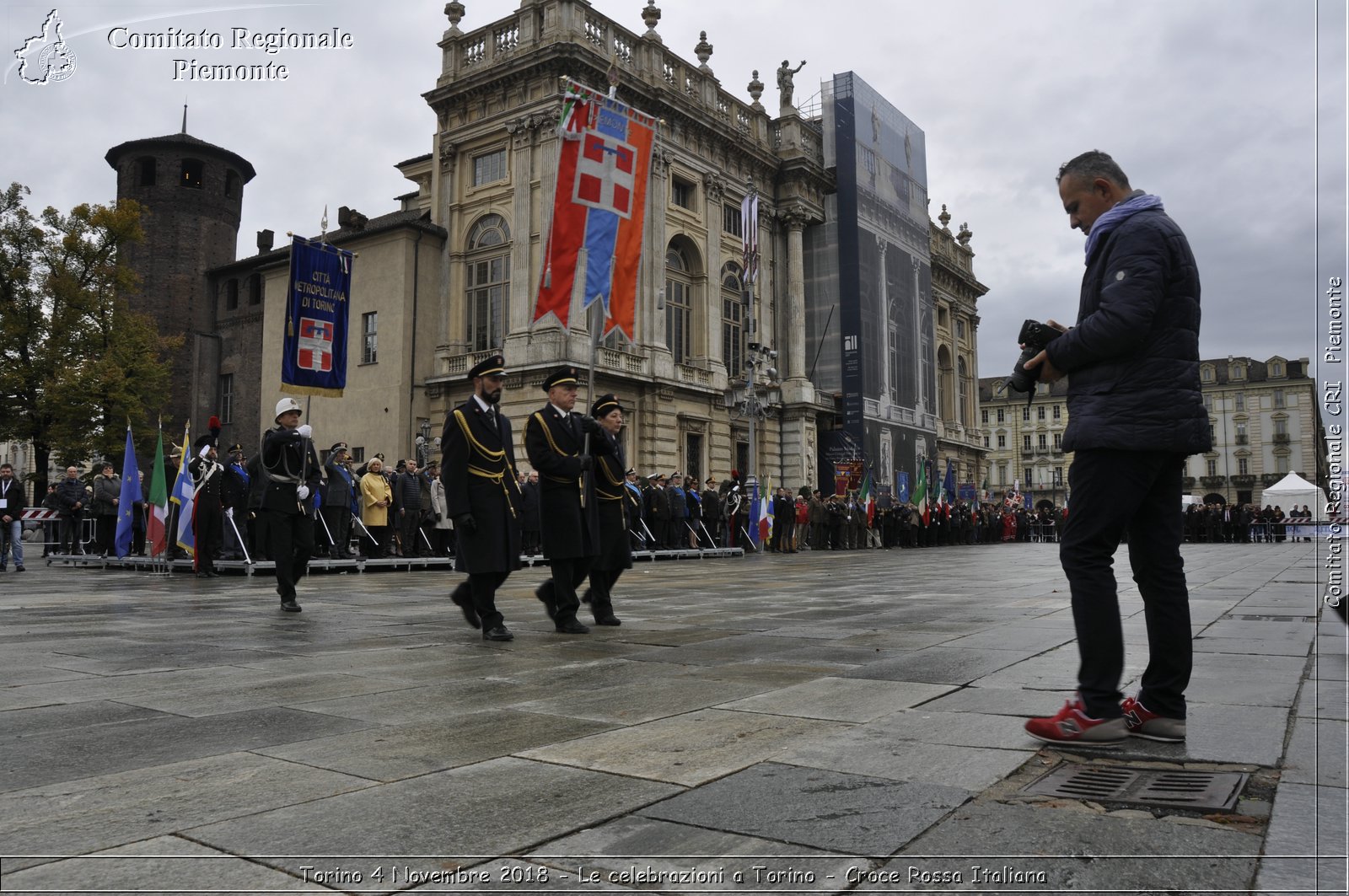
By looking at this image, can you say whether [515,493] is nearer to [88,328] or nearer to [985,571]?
[985,571]

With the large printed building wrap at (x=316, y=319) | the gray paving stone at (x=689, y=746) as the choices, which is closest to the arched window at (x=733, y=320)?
the large printed building wrap at (x=316, y=319)

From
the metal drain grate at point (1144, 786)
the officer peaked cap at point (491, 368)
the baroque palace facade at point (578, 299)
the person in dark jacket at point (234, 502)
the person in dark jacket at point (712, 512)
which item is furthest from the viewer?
the baroque palace facade at point (578, 299)

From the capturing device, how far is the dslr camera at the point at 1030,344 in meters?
3.68

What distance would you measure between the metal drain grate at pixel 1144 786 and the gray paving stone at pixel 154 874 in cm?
189

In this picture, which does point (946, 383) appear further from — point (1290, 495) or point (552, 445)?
point (552, 445)

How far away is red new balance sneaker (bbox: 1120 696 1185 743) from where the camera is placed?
3.24 meters

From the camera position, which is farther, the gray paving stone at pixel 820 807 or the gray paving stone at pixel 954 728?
the gray paving stone at pixel 954 728

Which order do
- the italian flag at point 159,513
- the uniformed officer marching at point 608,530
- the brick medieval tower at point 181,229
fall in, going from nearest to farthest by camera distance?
the uniformed officer marching at point 608,530 → the italian flag at point 159,513 → the brick medieval tower at point 181,229

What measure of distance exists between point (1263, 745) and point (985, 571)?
13.0 metres

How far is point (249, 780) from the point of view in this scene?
2.75 m

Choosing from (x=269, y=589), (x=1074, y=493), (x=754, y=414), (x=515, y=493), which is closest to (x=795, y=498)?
(x=754, y=414)

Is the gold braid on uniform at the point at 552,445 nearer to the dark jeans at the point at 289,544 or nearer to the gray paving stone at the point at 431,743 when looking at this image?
the dark jeans at the point at 289,544

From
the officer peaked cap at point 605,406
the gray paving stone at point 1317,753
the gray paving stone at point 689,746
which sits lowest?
the gray paving stone at point 689,746

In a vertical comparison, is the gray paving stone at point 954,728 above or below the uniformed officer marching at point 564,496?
below
